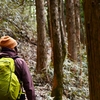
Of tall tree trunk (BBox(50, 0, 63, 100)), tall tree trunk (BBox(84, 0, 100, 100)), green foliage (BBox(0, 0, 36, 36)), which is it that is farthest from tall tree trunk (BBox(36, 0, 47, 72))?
tall tree trunk (BBox(84, 0, 100, 100))

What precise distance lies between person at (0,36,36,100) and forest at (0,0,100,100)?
88 cm

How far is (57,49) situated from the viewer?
6.93 m

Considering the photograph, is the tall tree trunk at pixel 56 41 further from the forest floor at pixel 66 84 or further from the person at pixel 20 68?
the person at pixel 20 68

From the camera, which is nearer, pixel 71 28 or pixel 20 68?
pixel 20 68

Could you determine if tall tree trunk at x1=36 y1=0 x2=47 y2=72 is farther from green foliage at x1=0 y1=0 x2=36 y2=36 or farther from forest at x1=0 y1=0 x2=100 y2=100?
green foliage at x1=0 y1=0 x2=36 y2=36

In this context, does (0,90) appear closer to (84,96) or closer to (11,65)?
(11,65)

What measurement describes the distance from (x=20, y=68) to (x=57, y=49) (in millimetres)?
3180

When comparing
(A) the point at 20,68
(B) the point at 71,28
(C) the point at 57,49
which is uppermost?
(B) the point at 71,28

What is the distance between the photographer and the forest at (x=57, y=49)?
2.78m

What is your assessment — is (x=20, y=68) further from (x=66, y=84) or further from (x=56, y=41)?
(x=66, y=84)

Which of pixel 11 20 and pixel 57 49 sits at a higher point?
pixel 11 20

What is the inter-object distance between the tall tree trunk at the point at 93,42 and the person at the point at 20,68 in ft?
3.96

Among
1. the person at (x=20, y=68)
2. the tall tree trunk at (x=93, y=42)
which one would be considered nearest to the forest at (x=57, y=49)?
the tall tree trunk at (x=93, y=42)

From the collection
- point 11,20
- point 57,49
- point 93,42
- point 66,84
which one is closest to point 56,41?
point 57,49
